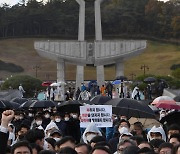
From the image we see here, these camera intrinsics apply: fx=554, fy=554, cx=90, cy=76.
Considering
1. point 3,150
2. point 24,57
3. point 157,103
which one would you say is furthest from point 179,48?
point 3,150

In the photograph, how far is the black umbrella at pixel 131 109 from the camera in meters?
11.6

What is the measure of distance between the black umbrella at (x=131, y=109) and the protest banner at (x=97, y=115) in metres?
1.99

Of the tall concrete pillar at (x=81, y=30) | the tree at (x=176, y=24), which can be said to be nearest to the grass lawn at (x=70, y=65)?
the tree at (x=176, y=24)

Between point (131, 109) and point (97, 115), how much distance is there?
2.13m

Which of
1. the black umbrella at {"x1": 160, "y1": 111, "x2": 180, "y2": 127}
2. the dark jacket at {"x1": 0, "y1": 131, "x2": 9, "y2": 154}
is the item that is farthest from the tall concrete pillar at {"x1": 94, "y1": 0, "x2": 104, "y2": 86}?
the dark jacket at {"x1": 0, "y1": 131, "x2": 9, "y2": 154}

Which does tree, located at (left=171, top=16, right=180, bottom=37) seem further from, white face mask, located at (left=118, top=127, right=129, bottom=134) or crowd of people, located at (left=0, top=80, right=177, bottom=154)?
white face mask, located at (left=118, top=127, right=129, bottom=134)

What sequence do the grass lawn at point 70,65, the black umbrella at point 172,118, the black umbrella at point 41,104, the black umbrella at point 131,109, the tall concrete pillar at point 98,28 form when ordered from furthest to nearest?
the grass lawn at point 70,65, the tall concrete pillar at point 98,28, the black umbrella at point 41,104, the black umbrella at point 131,109, the black umbrella at point 172,118

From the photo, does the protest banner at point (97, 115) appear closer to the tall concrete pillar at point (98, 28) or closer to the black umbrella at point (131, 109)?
the black umbrella at point (131, 109)

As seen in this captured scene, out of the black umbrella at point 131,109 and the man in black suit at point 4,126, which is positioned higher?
the man in black suit at point 4,126

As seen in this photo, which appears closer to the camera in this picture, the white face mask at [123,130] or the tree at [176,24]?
the white face mask at [123,130]

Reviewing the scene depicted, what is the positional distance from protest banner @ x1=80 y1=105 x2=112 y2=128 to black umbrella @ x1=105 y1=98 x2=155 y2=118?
1988 mm

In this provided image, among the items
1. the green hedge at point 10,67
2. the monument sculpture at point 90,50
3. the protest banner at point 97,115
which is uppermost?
the monument sculpture at point 90,50

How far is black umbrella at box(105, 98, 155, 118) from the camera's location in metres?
11.6

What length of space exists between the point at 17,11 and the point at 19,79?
35.8 metres
